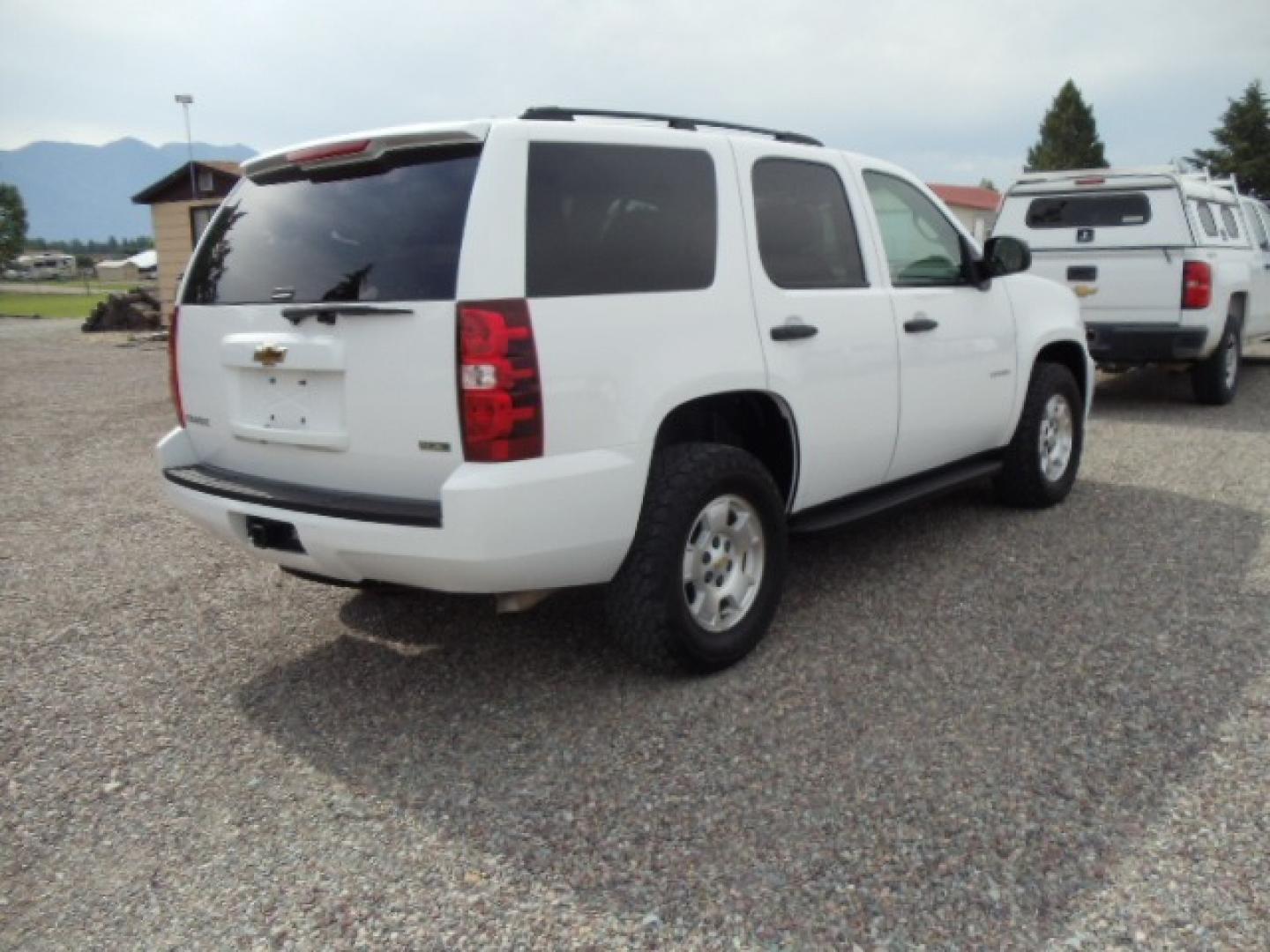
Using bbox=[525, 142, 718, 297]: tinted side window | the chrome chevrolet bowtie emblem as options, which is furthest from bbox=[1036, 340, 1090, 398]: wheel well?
the chrome chevrolet bowtie emblem

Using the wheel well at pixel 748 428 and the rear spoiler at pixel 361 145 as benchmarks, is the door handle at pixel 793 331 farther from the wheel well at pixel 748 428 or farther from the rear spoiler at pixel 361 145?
the rear spoiler at pixel 361 145

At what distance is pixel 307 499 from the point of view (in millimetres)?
3197

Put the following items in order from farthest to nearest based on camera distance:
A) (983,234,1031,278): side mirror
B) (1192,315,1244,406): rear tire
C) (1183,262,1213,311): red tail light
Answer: (1192,315,1244,406): rear tire, (1183,262,1213,311): red tail light, (983,234,1031,278): side mirror

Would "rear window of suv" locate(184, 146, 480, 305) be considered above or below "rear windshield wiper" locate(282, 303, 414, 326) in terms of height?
above

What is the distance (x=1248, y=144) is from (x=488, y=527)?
180 feet

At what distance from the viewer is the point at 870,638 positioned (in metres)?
3.94

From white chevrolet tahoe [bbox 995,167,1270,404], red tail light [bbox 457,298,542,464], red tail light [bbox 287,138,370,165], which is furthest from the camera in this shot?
white chevrolet tahoe [bbox 995,167,1270,404]

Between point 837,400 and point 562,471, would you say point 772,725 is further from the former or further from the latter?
point 837,400

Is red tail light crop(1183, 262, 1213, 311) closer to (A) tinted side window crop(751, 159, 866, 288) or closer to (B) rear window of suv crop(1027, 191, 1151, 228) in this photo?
(B) rear window of suv crop(1027, 191, 1151, 228)

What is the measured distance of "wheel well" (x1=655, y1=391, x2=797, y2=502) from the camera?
12.0ft

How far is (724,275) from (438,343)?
44.8 inches

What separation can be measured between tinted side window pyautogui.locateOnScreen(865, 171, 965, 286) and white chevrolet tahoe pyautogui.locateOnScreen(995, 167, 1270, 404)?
4.76m

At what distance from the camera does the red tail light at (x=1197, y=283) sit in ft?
27.9

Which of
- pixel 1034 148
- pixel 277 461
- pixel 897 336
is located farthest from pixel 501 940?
pixel 1034 148
